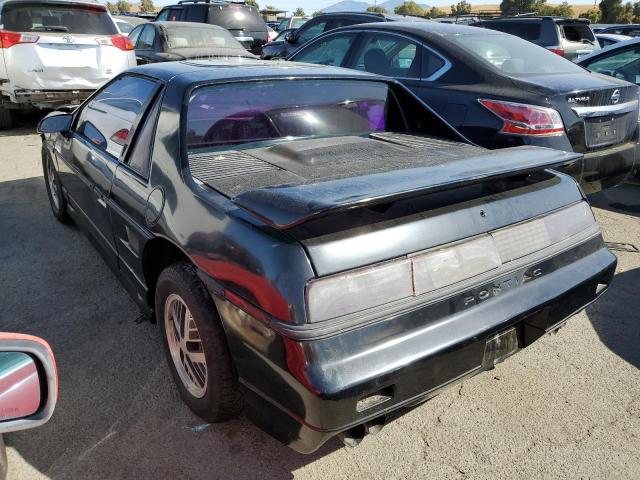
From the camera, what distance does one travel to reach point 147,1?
7194cm

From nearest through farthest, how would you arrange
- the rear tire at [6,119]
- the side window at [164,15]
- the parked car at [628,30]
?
1. the rear tire at [6,119]
2. the parked car at [628,30]
3. the side window at [164,15]

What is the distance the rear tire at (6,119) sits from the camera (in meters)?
8.25

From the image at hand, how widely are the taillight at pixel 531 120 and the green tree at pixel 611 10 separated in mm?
37329

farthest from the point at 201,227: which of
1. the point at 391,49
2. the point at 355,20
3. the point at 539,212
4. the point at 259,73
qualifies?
the point at 355,20

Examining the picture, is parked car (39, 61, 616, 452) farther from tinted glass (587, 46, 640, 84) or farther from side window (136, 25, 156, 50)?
side window (136, 25, 156, 50)

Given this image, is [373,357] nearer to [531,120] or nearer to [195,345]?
[195,345]

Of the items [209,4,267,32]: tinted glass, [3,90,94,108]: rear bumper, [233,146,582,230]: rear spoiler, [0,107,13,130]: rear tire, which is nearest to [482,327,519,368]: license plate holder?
[233,146,582,230]: rear spoiler

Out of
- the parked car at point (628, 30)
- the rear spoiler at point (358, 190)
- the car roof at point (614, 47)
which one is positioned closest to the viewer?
the rear spoiler at point (358, 190)

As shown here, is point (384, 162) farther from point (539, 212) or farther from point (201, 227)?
point (201, 227)

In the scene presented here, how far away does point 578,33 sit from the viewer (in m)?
11.4

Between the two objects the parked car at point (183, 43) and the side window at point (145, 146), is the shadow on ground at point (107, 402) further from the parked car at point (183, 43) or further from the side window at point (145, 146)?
the parked car at point (183, 43)

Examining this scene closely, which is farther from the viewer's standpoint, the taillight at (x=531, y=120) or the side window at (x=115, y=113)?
the taillight at (x=531, y=120)

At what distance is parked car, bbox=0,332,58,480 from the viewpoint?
1.16 m

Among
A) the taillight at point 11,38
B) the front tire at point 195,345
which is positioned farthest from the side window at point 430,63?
the taillight at point 11,38
